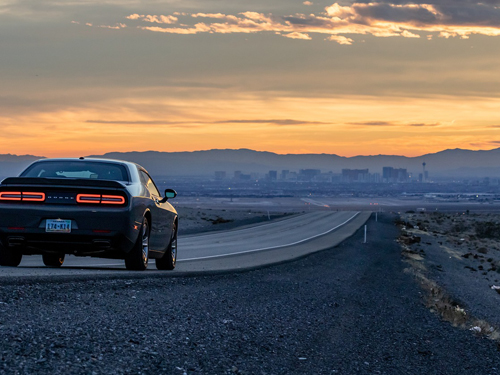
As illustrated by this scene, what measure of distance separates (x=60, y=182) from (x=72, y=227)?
74cm

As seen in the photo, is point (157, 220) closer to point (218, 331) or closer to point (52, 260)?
point (52, 260)

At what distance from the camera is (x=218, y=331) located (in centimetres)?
845

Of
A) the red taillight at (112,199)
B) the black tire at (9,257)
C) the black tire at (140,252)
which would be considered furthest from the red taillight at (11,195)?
the black tire at (140,252)

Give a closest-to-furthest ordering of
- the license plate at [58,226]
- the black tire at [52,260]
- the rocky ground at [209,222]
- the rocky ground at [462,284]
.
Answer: the license plate at [58,226] → the rocky ground at [462,284] → the black tire at [52,260] → the rocky ground at [209,222]

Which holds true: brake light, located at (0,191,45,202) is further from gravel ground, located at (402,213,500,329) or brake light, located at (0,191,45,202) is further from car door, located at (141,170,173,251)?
gravel ground, located at (402,213,500,329)

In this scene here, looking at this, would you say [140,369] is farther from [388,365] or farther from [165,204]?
[165,204]

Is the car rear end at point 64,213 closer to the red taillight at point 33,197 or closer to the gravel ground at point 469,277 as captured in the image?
the red taillight at point 33,197

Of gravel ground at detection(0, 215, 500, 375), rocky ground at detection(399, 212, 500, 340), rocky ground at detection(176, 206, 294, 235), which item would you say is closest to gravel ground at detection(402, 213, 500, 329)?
rocky ground at detection(399, 212, 500, 340)

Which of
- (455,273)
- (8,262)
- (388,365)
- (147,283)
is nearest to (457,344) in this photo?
(388,365)

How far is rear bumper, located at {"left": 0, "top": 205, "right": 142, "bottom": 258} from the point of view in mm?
10320

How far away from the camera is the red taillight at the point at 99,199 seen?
10375 mm

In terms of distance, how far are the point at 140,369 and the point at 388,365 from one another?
10.3ft

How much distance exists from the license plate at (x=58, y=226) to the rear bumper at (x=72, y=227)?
49 mm

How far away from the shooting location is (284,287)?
1312cm
